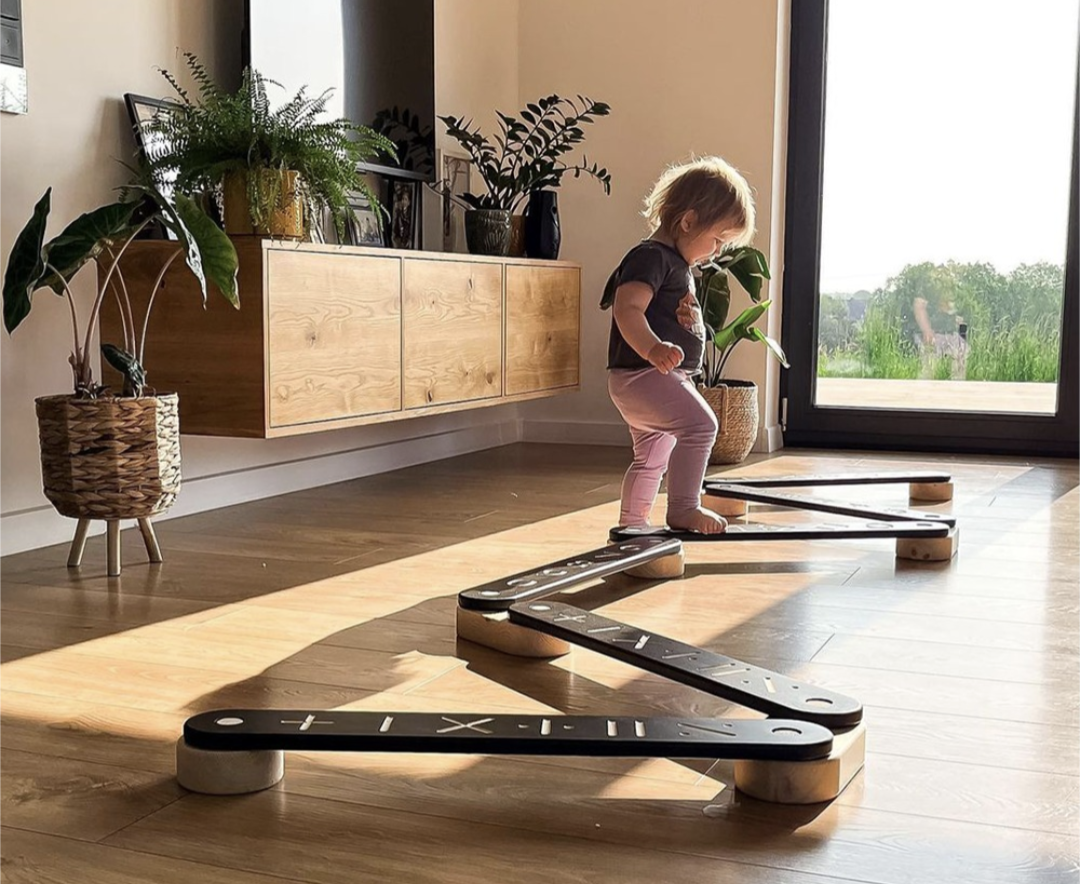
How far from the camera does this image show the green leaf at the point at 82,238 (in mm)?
2252

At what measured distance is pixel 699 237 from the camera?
2.61 m

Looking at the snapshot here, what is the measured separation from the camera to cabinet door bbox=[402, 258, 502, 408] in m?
3.26

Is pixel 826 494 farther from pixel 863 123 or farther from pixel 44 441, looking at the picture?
pixel 44 441

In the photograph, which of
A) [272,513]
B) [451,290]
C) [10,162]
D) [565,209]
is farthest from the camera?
[565,209]

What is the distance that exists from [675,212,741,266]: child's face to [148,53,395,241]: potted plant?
2.57ft

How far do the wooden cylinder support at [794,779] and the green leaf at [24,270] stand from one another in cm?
154

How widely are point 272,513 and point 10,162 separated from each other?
100 cm

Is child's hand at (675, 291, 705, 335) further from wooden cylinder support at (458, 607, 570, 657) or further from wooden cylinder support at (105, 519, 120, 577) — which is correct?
wooden cylinder support at (105, 519, 120, 577)

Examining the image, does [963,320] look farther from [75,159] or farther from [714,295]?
[75,159]

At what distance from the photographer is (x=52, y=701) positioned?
5.30ft

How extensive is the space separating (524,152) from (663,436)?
223cm

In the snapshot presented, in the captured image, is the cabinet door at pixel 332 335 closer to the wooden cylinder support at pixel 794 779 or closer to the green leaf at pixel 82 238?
the green leaf at pixel 82 238

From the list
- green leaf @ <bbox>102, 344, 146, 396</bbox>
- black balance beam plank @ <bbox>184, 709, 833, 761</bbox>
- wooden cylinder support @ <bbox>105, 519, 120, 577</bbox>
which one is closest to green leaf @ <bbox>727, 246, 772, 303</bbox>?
green leaf @ <bbox>102, 344, 146, 396</bbox>

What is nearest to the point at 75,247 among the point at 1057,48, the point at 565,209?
the point at 565,209
